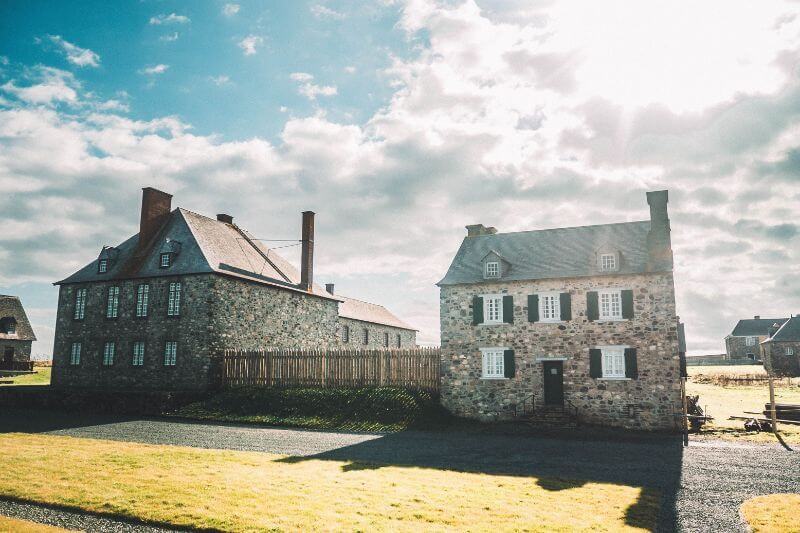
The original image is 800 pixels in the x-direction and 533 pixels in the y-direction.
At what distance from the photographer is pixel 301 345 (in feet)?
119

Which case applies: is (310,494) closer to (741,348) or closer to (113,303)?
(113,303)

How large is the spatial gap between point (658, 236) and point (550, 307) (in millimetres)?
5574

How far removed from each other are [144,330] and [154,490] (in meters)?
22.5

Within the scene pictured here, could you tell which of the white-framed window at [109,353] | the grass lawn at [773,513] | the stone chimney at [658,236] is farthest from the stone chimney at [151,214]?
the grass lawn at [773,513]

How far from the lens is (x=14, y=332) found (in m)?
51.9

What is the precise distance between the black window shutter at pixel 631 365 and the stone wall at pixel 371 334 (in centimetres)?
2422

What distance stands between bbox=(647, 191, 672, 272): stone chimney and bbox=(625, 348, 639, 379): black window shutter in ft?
11.6

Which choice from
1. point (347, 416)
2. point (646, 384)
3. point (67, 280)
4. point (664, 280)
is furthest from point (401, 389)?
point (67, 280)

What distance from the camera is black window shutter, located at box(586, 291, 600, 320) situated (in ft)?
78.2

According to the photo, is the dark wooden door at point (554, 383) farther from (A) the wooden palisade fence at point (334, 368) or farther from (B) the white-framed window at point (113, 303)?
(B) the white-framed window at point (113, 303)

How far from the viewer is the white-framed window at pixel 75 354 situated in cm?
3278

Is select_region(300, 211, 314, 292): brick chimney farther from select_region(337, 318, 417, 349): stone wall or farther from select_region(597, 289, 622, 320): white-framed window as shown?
select_region(597, 289, 622, 320): white-framed window

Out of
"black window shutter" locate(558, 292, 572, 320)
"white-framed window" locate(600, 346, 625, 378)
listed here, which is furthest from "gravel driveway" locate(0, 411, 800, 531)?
"black window shutter" locate(558, 292, 572, 320)

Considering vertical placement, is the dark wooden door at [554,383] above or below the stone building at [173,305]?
below
